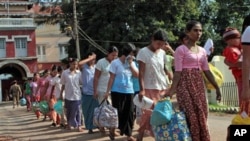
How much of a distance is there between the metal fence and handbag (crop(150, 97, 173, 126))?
34.9ft

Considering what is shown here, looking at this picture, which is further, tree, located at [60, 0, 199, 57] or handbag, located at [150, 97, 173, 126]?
tree, located at [60, 0, 199, 57]

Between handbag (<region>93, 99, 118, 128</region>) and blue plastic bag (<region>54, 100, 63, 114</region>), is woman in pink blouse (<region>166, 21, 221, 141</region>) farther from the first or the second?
blue plastic bag (<region>54, 100, 63, 114</region>)

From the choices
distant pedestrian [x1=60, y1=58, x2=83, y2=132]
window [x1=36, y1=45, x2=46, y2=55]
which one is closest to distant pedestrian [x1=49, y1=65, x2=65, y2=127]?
distant pedestrian [x1=60, y1=58, x2=83, y2=132]

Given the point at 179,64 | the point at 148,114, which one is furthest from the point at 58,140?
the point at 179,64

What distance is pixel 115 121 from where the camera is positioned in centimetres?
822

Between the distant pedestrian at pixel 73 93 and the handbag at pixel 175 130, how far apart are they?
510cm

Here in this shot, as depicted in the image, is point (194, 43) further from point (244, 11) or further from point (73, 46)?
point (244, 11)

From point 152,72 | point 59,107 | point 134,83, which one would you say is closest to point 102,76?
point 134,83

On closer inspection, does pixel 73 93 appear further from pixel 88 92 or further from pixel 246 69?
pixel 246 69

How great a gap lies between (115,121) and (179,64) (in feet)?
9.02

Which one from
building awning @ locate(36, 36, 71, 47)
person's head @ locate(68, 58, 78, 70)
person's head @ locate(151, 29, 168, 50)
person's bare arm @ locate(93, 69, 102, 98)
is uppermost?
building awning @ locate(36, 36, 71, 47)

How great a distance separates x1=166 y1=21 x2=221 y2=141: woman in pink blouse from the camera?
18.7ft

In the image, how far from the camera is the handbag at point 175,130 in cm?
549

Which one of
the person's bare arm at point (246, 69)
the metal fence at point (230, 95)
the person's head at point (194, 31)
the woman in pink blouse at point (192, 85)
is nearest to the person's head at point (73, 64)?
the woman in pink blouse at point (192, 85)
